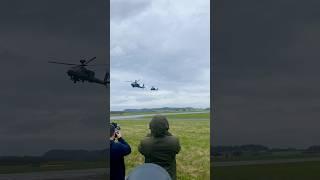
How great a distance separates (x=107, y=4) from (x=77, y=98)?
1011 mm

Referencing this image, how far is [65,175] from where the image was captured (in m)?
4.70

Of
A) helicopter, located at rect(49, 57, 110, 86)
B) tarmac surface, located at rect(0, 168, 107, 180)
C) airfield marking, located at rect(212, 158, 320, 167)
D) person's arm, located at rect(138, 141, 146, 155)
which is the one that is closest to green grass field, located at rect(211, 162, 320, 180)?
airfield marking, located at rect(212, 158, 320, 167)

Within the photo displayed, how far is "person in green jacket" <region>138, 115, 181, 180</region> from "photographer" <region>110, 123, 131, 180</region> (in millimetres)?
151

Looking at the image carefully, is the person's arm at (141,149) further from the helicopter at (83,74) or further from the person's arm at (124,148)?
the helicopter at (83,74)

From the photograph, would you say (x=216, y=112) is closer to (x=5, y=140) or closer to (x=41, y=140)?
(x=41, y=140)

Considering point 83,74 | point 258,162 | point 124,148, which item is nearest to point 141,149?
point 124,148

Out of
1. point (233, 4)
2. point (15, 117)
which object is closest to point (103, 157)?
point (15, 117)

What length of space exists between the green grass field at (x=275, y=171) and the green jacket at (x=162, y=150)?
1.64 m

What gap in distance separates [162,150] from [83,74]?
1.30 m

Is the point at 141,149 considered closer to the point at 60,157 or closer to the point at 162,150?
the point at 162,150

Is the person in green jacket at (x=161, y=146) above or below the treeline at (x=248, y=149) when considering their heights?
above

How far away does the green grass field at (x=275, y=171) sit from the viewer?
538 cm

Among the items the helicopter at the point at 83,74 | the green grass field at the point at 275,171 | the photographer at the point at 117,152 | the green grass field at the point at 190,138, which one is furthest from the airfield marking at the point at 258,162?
the photographer at the point at 117,152

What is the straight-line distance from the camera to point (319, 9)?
17.6 feet
